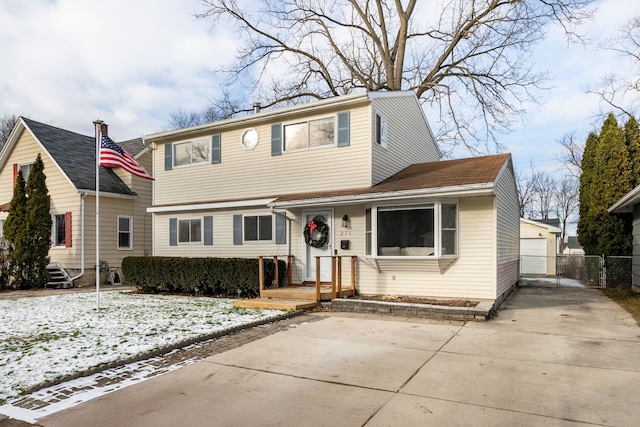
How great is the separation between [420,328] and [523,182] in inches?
1706

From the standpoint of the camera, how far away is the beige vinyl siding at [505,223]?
9711 mm

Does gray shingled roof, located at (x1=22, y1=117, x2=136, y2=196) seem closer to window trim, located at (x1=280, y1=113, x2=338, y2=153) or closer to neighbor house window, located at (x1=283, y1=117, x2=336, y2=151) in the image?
window trim, located at (x1=280, y1=113, x2=338, y2=153)

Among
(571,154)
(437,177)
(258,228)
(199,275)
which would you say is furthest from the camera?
(571,154)

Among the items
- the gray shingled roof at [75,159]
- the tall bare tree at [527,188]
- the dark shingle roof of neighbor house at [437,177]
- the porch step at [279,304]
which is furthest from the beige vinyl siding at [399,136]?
the tall bare tree at [527,188]

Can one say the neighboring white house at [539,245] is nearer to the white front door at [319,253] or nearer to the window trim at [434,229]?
the window trim at [434,229]

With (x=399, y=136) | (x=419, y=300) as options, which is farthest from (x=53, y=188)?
(x=419, y=300)

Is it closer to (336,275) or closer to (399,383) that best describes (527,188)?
(336,275)

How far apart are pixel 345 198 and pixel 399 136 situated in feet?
12.4

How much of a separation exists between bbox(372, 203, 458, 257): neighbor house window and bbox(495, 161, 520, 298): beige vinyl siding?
1092 mm

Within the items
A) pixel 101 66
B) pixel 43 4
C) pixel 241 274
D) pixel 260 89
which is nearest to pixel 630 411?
pixel 241 274

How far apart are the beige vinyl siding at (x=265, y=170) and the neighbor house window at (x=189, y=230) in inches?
27.2

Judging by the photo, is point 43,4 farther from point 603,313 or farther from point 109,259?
point 603,313

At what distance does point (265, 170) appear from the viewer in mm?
12273

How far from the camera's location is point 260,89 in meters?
22.1
